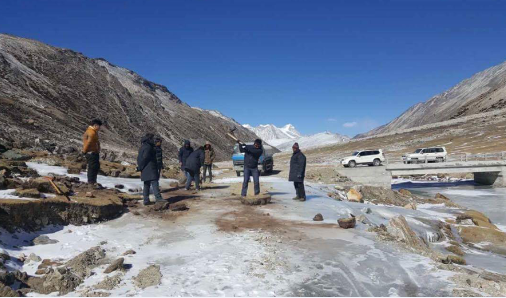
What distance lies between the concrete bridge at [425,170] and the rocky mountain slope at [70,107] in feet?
71.0

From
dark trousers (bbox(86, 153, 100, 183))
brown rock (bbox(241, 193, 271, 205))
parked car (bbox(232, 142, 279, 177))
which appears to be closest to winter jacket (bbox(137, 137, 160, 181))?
dark trousers (bbox(86, 153, 100, 183))

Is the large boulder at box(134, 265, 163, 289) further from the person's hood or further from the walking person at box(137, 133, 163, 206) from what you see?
the person's hood

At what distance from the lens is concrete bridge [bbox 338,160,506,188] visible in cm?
3278

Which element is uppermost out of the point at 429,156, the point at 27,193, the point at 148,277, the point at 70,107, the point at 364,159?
the point at 70,107

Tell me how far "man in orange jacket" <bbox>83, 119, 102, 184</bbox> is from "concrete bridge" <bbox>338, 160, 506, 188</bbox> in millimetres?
24828

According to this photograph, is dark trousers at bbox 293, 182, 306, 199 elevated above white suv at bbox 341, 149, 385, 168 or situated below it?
below

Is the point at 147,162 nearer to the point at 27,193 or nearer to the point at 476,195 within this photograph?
the point at 27,193

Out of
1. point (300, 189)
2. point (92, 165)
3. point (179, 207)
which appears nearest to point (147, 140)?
point (92, 165)

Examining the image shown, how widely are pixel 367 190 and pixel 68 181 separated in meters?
17.4

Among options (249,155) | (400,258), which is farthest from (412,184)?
(400,258)

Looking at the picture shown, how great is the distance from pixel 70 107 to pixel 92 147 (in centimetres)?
4438

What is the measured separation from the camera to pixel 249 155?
1238cm

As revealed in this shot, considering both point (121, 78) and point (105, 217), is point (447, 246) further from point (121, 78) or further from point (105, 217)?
point (121, 78)

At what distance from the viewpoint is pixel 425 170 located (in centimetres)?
3488
